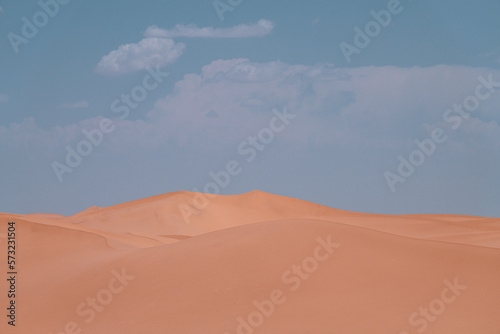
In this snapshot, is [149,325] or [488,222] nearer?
[149,325]

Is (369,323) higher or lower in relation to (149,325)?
lower

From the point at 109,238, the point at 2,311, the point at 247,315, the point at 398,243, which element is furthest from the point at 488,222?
the point at 2,311

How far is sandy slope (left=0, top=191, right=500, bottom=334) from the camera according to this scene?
930 centimetres

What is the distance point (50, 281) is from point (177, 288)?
3867mm

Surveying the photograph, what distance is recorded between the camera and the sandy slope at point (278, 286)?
9.30m

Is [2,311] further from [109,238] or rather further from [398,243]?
[398,243]

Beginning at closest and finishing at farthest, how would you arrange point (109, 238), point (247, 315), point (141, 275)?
point (247, 315) → point (141, 275) → point (109, 238)

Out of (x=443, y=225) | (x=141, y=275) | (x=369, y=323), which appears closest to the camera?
(x=369, y=323)

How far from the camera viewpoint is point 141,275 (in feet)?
38.3

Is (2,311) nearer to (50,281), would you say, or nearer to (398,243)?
(50,281)

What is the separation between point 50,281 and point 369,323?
7.59m

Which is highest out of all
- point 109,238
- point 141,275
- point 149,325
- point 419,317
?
point 109,238

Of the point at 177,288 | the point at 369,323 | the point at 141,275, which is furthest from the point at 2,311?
the point at 369,323

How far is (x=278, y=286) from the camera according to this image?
10.3 m
